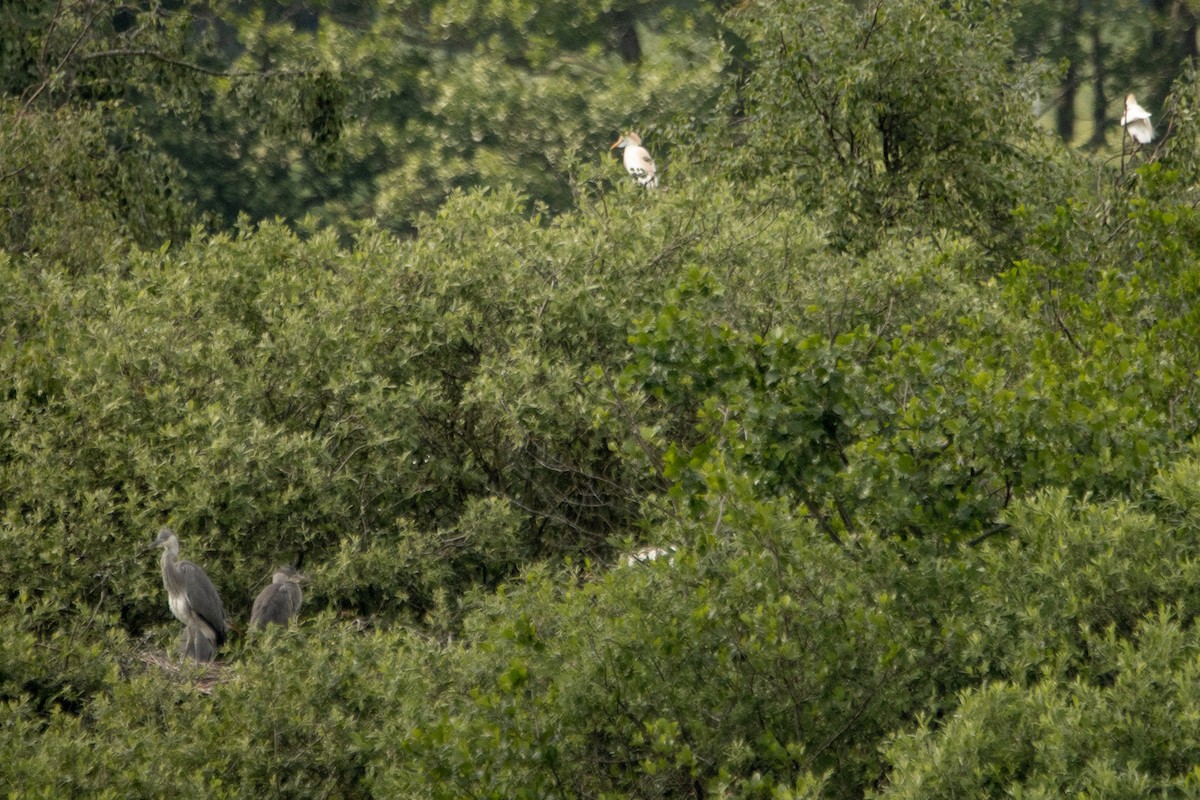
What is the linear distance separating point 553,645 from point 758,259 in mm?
6708

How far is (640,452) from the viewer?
7.09 metres

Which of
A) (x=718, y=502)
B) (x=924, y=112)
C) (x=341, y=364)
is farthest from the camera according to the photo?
(x=924, y=112)

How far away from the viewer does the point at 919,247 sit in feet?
42.2

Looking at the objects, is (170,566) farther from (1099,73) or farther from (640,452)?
(1099,73)

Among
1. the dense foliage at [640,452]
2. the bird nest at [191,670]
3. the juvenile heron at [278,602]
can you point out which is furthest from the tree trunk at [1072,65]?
the bird nest at [191,670]

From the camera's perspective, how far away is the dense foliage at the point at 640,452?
576 cm

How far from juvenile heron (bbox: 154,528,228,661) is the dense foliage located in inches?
7.6

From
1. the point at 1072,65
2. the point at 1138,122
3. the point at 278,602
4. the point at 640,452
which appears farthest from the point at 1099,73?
the point at 640,452

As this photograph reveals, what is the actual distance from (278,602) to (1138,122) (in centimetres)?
1795

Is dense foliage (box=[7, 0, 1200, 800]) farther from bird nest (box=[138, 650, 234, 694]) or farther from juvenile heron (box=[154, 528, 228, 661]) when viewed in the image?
juvenile heron (box=[154, 528, 228, 661])

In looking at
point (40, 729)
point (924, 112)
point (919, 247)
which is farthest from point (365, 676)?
point (924, 112)

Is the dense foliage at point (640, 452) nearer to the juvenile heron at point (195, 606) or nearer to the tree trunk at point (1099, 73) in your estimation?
the juvenile heron at point (195, 606)

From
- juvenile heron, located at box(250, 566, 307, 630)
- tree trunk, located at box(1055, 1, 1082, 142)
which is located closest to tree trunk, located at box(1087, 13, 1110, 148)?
tree trunk, located at box(1055, 1, 1082, 142)

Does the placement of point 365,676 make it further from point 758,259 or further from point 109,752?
point 758,259
